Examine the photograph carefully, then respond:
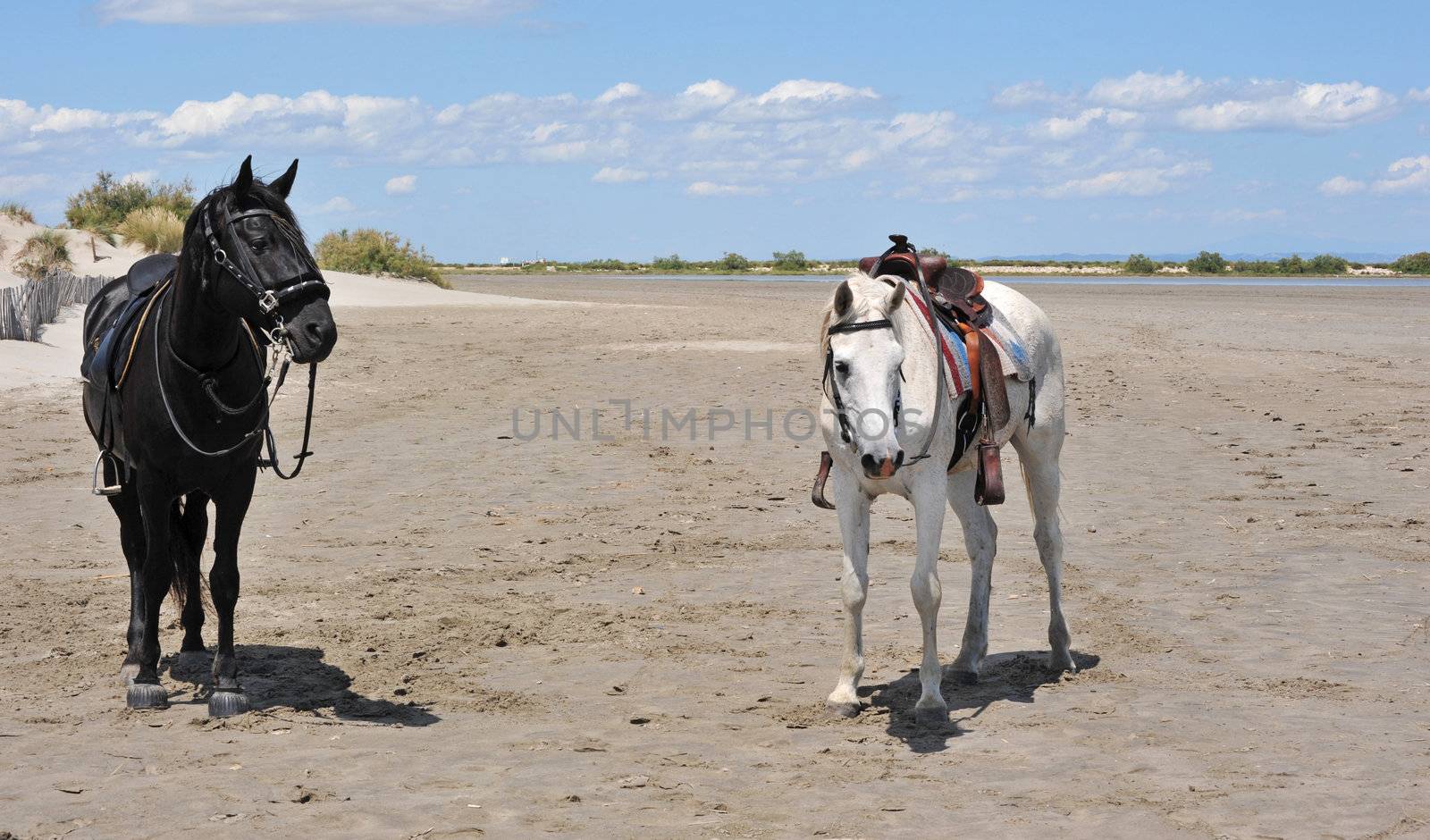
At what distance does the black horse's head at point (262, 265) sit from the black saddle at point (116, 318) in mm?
1013

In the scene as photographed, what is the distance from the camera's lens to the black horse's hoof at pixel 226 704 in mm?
5902

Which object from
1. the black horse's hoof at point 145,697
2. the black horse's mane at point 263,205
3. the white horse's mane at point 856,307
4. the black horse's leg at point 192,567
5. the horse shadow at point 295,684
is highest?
the black horse's mane at point 263,205

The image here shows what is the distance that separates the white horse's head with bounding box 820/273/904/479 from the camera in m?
5.28

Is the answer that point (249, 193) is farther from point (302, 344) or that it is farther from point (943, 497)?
point (943, 497)

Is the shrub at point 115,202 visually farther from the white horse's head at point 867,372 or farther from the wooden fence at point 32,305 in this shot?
the white horse's head at point 867,372

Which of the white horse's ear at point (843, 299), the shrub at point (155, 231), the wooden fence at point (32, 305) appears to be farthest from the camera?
the shrub at point (155, 231)

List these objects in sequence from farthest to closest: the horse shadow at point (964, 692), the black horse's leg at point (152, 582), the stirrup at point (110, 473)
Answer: the stirrup at point (110, 473) → the black horse's leg at point (152, 582) → the horse shadow at point (964, 692)

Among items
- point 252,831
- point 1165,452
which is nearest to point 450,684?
point 252,831

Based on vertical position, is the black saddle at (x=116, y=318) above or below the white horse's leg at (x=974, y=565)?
above

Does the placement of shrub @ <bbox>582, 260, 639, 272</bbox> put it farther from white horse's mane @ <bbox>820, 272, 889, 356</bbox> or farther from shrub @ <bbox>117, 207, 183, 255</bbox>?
white horse's mane @ <bbox>820, 272, 889, 356</bbox>

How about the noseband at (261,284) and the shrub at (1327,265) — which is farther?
the shrub at (1327,265)

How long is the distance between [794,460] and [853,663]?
675 cm

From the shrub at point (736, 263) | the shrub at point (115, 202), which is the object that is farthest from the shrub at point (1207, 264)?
the shrub at point (115, 202)

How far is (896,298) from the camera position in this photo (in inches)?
215
